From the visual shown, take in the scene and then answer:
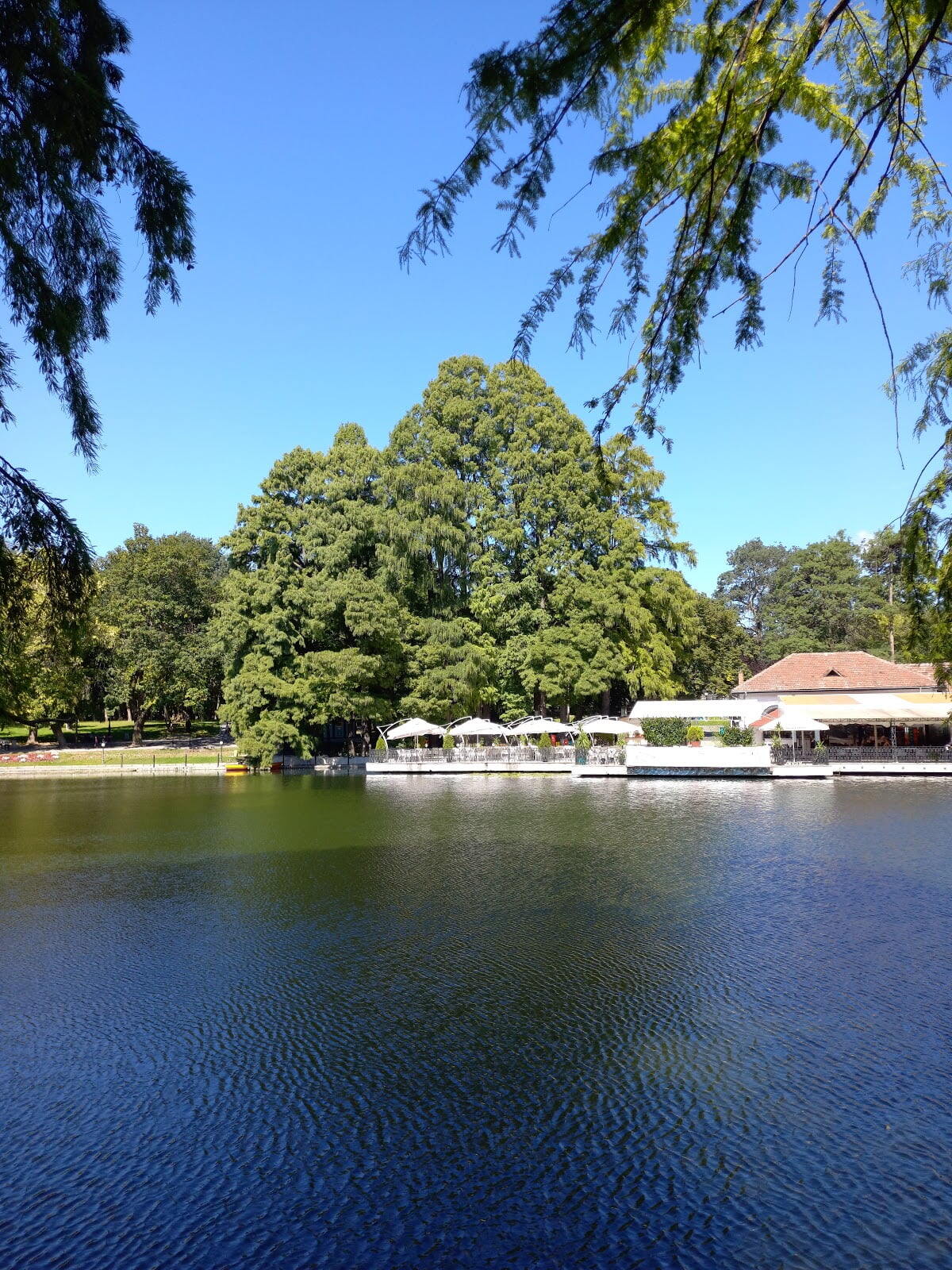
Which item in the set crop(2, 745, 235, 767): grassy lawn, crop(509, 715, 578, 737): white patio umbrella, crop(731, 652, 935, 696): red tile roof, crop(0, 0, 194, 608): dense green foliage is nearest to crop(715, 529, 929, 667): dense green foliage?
crop(731, 652, 935, 696): red tile roof

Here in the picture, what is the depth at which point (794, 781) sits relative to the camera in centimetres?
2808

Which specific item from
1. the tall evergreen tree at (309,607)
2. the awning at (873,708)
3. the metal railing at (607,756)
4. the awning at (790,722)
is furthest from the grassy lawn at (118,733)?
the awning at (873,708)

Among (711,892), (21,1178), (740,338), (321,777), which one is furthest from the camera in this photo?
(321,777)

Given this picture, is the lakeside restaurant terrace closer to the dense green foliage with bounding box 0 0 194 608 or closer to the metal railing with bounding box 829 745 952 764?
the metal railing with bounding box 829 745 952 764

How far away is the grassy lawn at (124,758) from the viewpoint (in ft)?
139

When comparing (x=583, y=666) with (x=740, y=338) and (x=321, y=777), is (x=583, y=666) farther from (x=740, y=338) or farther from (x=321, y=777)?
(x=740, y=338)

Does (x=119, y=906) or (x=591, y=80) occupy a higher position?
(x=591, y=80)

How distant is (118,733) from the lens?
186 feet

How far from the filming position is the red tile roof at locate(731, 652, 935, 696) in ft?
124

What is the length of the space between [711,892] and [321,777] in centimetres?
2367

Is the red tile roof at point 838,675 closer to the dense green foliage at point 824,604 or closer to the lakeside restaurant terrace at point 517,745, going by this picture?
the lakeside restaurant terrace at point 517,745

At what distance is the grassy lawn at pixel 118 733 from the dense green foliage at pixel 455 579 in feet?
64.8

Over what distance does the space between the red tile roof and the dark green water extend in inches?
933

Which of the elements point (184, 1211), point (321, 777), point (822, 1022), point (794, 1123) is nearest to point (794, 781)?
point (321, 777)
